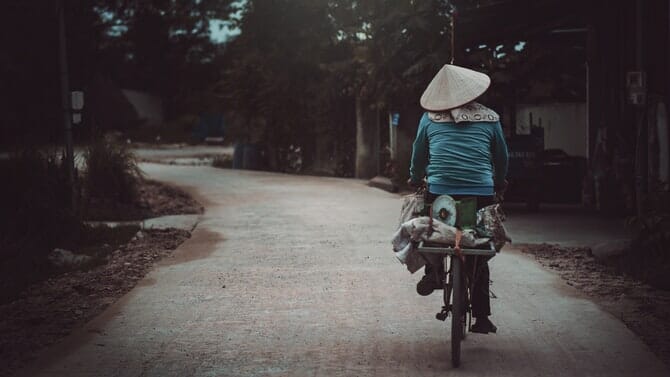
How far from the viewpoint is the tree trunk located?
26.0m

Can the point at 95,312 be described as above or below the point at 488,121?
below

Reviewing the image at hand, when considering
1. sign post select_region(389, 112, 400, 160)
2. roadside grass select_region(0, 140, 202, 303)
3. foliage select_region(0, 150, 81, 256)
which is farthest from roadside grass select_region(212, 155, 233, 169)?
foliage select_region(0, 150, 81, 256)

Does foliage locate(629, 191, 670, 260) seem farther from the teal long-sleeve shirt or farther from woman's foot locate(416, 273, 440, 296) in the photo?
woman's foot locate(416, 273, 440, 296)

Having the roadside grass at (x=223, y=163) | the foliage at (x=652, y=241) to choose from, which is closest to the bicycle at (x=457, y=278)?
the foliage at (x=652, y=241)

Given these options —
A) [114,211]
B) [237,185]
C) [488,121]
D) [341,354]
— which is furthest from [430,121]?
[237,185]

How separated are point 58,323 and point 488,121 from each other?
13.2ft

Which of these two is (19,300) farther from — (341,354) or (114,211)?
(114,211)

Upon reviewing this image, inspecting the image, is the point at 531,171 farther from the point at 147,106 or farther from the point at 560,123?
the point at 147,106

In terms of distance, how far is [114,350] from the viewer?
664cm

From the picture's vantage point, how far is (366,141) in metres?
26.1

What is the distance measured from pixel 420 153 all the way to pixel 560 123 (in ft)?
46.9

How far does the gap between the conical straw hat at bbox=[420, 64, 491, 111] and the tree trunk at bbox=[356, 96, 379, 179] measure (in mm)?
19280

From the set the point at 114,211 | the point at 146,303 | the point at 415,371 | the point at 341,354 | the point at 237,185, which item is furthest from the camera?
the point at 237,185

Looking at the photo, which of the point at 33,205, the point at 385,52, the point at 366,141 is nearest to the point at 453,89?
the point at 33,205
